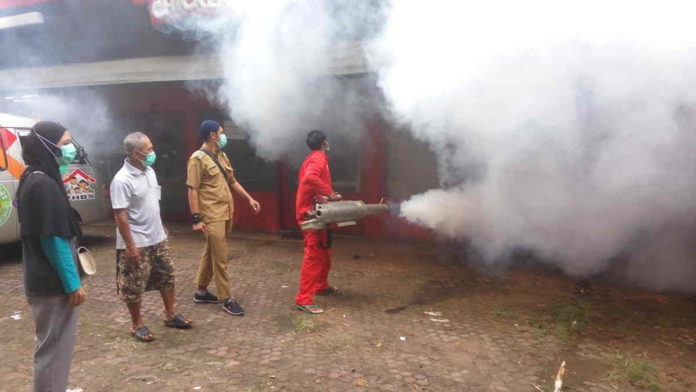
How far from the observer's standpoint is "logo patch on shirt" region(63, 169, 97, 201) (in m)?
6.31

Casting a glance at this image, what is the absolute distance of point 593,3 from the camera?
139 inches

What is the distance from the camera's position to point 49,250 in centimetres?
238

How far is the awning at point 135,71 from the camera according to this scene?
5309mm

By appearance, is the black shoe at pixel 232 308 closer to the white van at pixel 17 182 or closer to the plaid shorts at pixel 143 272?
the plaid shorts at pixel 143 272

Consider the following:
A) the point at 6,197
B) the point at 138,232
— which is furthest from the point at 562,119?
the point at 6,197

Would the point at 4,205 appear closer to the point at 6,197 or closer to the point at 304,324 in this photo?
the point at 6,197

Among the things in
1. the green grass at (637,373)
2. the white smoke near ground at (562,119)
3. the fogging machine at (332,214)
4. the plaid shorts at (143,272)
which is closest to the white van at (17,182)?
the plaid shorts at (143,272)

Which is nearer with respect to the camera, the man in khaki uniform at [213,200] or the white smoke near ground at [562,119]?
the white smoke near ground at [562,119]

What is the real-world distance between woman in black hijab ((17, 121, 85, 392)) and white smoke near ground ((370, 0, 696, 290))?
3.09 meters

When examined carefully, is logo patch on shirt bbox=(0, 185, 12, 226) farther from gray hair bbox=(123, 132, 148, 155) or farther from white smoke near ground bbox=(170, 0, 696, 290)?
gray hair bbox=(123, 132, 148, 155)

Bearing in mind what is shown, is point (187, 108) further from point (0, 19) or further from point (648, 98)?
point (648, 98)

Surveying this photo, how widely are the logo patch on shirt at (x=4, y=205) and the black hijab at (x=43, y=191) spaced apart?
12.2ft

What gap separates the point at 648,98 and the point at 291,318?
11.3 feet

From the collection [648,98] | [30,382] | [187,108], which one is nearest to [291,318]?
[30,382]
